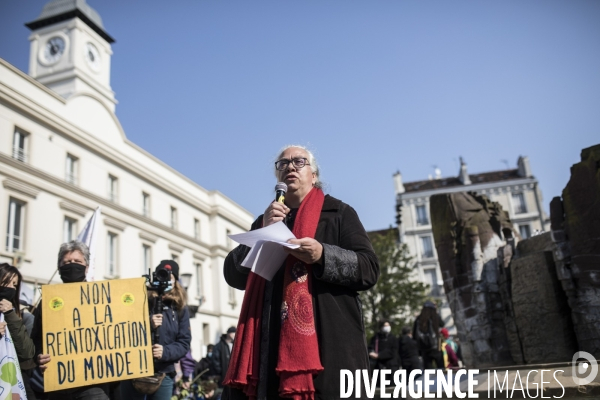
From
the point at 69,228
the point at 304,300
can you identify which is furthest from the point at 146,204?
the point at 304,300

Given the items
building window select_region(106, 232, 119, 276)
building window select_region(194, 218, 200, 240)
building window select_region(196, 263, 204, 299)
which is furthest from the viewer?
building window select_region(194, 218, 200, 240)

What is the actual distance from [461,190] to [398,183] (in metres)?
6.75

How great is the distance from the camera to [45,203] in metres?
21.9

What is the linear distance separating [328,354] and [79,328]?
7.62 feet

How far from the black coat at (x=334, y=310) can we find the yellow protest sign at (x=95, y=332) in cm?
170

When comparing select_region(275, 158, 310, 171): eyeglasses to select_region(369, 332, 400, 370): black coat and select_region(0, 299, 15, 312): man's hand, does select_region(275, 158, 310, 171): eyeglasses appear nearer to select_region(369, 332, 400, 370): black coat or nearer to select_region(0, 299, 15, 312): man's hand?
select_region(0, 299, 15, 312): man's hand

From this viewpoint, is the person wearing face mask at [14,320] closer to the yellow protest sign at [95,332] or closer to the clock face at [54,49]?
the yellow protest sign at [95,332]

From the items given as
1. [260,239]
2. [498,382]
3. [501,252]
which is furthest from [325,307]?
[501,252]

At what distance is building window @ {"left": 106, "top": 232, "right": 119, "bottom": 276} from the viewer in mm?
25797

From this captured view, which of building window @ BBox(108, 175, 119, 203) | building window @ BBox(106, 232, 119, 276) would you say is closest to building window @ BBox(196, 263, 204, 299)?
building window @ BBox(106, 232, 119, 276)

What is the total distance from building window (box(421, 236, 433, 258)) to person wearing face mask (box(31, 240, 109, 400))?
152 feet

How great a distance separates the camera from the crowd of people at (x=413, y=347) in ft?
Result: 29.0

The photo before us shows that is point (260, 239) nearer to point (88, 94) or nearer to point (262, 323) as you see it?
point (262, 323)

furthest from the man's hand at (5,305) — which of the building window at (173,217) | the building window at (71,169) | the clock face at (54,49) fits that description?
the clock face at (54,49)
